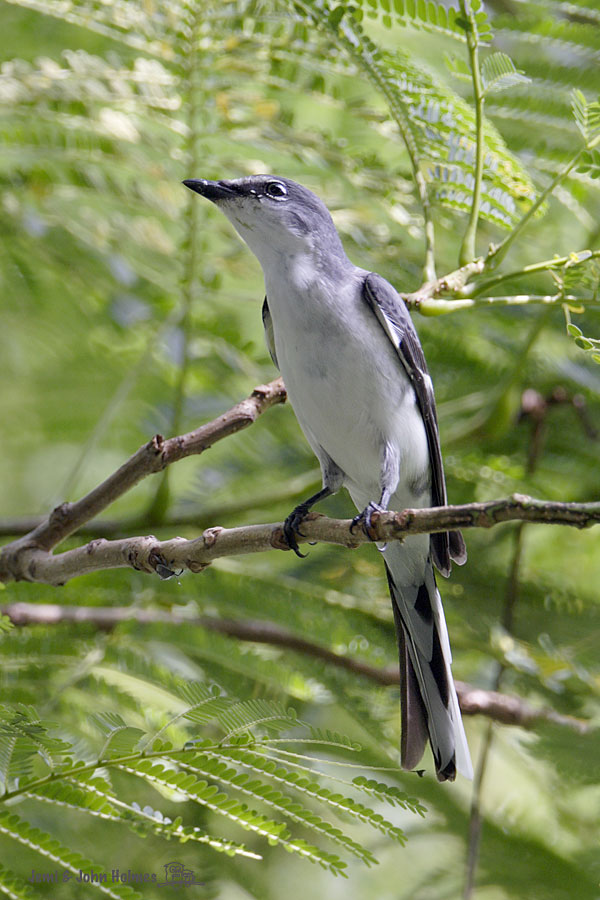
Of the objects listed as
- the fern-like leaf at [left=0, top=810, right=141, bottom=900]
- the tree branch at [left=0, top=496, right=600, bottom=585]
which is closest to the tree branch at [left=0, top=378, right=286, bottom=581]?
the tree branch at [left=0, top=496, right=600, bottom=585]

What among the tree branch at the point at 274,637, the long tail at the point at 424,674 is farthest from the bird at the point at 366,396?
the tree branch at the point at 274,637

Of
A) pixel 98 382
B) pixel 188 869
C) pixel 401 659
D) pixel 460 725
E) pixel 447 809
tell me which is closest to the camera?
pixel 460 725

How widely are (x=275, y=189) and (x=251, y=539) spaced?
139 cm

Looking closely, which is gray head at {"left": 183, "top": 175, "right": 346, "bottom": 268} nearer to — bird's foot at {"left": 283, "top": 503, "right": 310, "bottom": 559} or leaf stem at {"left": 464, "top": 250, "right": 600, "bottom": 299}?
leaf stem at {"left": 464, "top": 250, "right": 600, "bottom": 299}

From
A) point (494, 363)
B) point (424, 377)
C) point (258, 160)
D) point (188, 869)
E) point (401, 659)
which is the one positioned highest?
point (258, 160)

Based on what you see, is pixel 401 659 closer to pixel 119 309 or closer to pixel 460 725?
pixel 460 725

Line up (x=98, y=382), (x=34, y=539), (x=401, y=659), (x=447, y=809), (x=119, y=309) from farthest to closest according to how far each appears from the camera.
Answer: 1. (x=98, y=382)
2. (x=119, y=309)
3. (x=447, y=809)
4. (x=401, y=659)
5. (x=34, y=539)

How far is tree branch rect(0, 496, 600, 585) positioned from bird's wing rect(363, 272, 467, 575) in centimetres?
72

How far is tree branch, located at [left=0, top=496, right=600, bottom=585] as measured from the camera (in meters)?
1.44

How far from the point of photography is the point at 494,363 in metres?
4.15

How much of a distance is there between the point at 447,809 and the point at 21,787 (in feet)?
6.92

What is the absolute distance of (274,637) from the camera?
3516 millimetres

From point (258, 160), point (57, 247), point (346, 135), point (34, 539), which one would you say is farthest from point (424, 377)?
point (57, 247)

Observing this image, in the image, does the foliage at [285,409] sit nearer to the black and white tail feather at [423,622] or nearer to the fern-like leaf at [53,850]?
the fern-like leaf at [53,850]
